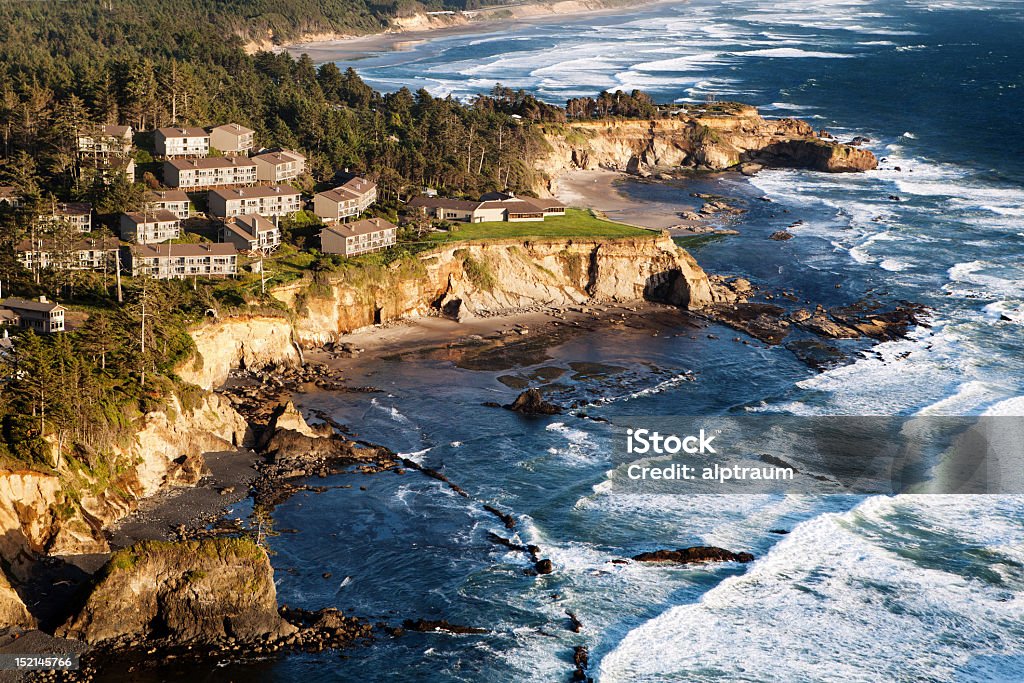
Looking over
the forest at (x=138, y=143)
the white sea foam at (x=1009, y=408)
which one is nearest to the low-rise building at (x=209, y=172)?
the forest at (x=138, y=143)

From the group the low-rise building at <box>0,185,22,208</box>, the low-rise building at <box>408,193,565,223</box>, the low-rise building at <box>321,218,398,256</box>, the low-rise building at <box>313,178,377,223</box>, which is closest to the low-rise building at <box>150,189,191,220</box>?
the low-rise building at <box>0,185,22,208</box>

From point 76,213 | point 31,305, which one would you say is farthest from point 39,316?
point 76,213

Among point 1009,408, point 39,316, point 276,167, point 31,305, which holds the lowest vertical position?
point 1009,408

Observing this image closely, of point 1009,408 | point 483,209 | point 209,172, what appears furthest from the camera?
point 483,209

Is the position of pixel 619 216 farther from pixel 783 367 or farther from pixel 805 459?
pixel 805 459

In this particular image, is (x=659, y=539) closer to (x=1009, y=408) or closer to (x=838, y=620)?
(x=838, y=620)

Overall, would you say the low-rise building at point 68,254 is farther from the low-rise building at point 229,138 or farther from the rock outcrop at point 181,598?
the rock outcrop at point 181,598

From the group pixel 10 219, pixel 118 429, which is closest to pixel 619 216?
pixel 10 219
